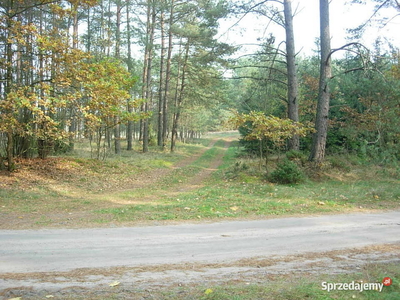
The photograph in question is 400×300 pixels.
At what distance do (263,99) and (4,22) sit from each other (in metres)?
13.5

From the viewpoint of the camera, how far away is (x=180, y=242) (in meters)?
6.56

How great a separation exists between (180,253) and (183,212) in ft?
11.8

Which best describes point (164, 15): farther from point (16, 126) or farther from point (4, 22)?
point (16, 126)

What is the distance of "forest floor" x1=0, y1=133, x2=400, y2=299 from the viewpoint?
14.2 feet

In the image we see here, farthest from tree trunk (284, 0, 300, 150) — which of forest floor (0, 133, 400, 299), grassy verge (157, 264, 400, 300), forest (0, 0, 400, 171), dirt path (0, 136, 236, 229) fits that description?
grassy verge (157, 264, 400, 300)

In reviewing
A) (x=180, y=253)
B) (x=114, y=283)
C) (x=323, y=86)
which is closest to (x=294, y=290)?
(x=180, y=253)

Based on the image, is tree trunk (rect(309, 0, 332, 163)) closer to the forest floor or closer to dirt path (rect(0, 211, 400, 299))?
the forest floor

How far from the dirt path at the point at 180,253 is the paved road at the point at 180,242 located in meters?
0.02

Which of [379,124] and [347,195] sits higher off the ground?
[379,124]

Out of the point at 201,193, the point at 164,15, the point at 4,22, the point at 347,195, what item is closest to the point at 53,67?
the point at 4,22

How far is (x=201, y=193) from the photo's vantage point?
12.9 m

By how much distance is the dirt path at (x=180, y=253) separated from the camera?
4695mm

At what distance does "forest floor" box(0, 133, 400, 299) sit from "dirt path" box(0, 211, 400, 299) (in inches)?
1.4

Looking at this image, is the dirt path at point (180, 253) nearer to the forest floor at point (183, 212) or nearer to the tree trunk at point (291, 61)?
the forest floor at point (183, 212)
